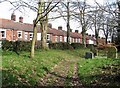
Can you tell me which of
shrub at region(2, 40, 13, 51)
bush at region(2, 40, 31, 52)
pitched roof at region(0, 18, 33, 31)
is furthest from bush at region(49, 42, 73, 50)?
shrub at region(2, 40, 13, 51)

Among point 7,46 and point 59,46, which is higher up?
point 7,46

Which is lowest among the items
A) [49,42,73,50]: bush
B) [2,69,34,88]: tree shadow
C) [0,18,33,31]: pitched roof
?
[2,69,34,88]: tree shadow

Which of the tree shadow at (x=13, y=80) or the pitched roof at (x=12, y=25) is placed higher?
the pitched roof at (x=12, y=25)

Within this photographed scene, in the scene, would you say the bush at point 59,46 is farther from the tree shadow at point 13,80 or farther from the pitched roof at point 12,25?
the tree shadow at point 13,80

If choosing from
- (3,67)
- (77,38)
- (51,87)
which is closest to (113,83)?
(51,87)

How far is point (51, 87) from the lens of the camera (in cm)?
1338

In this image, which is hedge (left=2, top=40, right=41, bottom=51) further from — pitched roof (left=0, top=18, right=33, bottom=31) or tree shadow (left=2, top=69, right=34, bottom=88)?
tree shadow (left=2, top=69, right=34, bottom=88)

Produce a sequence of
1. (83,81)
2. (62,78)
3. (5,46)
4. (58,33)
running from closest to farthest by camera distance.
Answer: (83,81)
(62,78)
(5,46)
(58,33)

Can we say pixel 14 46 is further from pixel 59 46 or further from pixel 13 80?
pixel 13 80

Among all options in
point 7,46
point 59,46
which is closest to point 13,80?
point 7,46

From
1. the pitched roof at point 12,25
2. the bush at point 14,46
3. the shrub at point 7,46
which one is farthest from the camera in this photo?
the pitched roof at point 12,25

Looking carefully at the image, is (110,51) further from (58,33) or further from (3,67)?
(58,33)

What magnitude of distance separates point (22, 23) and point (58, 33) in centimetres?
1564

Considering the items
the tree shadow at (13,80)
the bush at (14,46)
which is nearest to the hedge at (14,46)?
the bush at (14,46)
